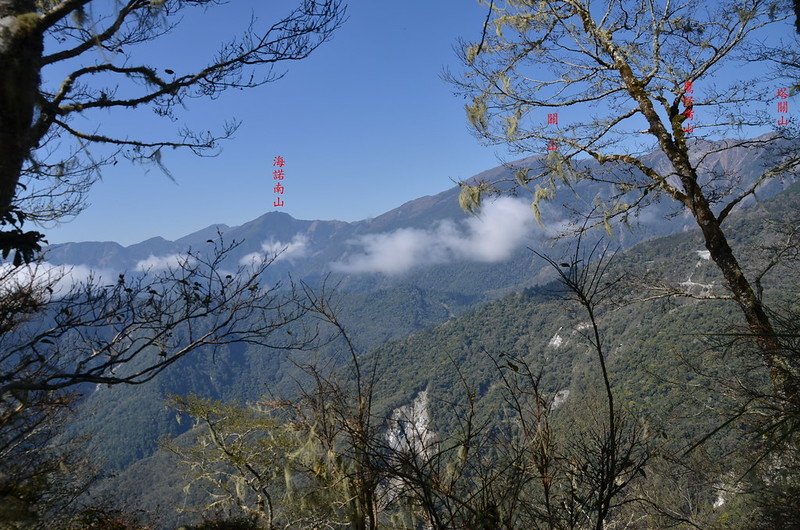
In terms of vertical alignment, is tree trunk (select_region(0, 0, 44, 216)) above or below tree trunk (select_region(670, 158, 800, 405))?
above

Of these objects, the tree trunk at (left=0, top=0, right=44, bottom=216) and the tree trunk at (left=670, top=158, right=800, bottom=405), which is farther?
the tree trunk at (left=670, top=158, right=800, bottom=405)

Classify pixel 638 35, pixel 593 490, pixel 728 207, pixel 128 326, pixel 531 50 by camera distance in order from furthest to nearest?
pixel 531 50
pixel 638 35
pixel 728 207
pixel 128 326
pixel 593 490

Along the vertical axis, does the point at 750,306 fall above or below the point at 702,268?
above

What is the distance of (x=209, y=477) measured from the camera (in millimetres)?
7004

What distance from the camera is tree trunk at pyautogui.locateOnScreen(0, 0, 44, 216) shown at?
2225 mm

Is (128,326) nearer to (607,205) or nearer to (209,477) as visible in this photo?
(209,477)

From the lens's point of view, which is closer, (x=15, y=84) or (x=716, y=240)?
(x=15, y=84)

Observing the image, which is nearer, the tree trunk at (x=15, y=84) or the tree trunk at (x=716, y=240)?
the tree trunk at (x=15, y=84)

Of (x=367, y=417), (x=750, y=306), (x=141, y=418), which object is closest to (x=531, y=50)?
(x=750, y=306)

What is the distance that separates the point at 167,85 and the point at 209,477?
5.91 meters

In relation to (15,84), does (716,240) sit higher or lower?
lower

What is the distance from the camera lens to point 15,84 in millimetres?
2277

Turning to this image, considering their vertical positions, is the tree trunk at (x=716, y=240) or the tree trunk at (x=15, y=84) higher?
the tree trunk at (x=15, y=84)

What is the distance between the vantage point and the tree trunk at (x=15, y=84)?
2.22m
